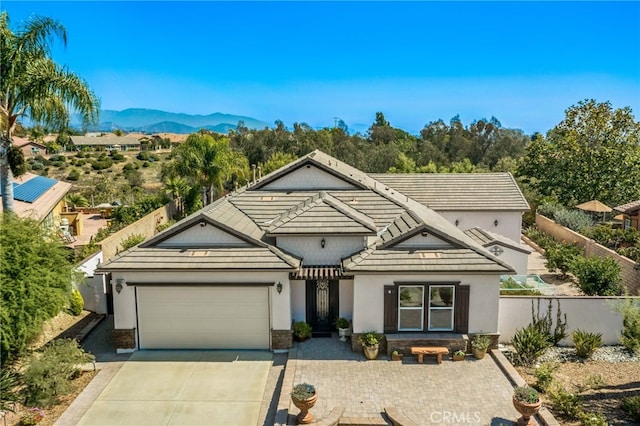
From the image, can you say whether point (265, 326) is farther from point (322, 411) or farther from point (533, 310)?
point (533, 310)

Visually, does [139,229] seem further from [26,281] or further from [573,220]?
Result: [573,220]

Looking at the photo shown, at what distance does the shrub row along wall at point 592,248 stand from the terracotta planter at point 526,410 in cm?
1248

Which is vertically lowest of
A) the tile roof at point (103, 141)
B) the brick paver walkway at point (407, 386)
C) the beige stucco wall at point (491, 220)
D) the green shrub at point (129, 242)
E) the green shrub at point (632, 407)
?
the brick paver walkway at point (407, 386)

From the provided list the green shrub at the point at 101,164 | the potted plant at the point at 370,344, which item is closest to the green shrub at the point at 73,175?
the green shrub at the point at 101,164

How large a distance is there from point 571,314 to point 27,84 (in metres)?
20.8

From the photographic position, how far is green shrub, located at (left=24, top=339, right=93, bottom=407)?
510 inches

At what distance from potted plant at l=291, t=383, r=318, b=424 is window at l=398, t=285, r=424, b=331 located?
5.32 meters

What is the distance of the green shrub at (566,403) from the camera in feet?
40.6

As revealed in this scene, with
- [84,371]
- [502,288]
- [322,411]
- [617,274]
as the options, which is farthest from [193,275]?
[617,274]

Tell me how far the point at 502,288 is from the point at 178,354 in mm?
12358

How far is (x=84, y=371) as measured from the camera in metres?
15.3

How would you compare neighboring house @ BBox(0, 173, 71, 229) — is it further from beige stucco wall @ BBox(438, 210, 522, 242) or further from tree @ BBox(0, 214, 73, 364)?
beige stucco wall @ BBox(438, 210, 522, 242)

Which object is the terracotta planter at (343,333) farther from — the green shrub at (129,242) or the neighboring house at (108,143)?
the neighboring house at (108,143)

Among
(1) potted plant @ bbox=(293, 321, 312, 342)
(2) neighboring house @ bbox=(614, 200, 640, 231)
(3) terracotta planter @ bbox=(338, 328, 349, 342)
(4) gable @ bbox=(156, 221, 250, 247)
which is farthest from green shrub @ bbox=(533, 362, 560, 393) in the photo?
(2) neighboring house @ bbox=(614, 200, 640, 231)
